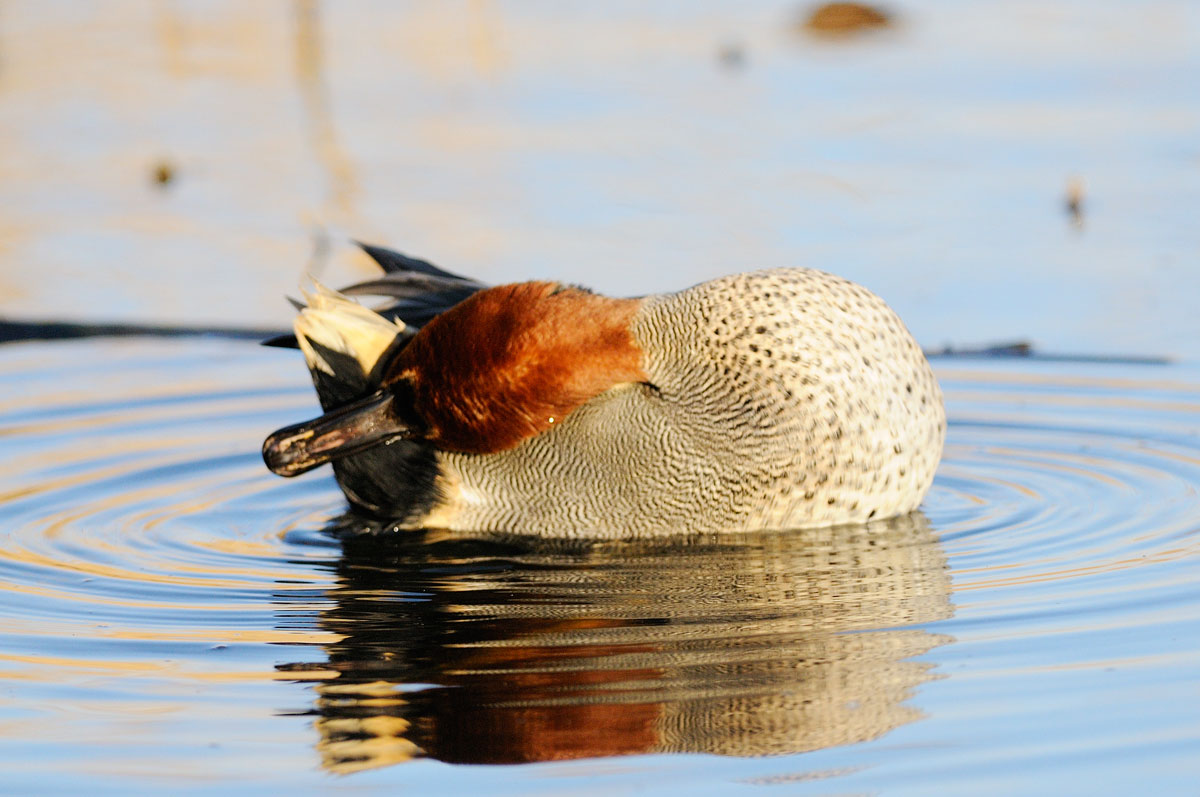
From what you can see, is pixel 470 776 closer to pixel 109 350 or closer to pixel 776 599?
pixel 776 599

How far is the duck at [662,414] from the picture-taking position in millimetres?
5562

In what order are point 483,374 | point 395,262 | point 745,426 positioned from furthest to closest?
point 395,262
point 745,426
point 483,374

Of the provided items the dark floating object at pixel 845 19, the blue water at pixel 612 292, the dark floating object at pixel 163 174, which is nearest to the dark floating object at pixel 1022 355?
the blue water at pixel 612 292

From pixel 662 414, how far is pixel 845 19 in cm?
972

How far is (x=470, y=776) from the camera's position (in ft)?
12.6

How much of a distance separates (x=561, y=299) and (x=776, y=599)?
107cm

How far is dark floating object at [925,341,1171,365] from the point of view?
770 centimetres

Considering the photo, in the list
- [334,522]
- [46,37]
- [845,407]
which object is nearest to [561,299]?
[845,407]

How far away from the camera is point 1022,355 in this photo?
7832 millimetres

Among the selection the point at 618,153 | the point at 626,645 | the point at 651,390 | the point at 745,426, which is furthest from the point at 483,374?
the point at 618,153

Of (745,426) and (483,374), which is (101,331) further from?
(745,426)

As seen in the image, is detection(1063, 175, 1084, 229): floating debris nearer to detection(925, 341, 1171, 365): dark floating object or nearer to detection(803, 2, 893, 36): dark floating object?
detection(925, 341, 1171, 365): dark floating object

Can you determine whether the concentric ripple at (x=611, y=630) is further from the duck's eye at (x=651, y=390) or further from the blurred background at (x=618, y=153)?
the blurred background at (x=618, y=153)

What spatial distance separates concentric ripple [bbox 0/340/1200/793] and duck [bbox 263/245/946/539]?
0.45ft
